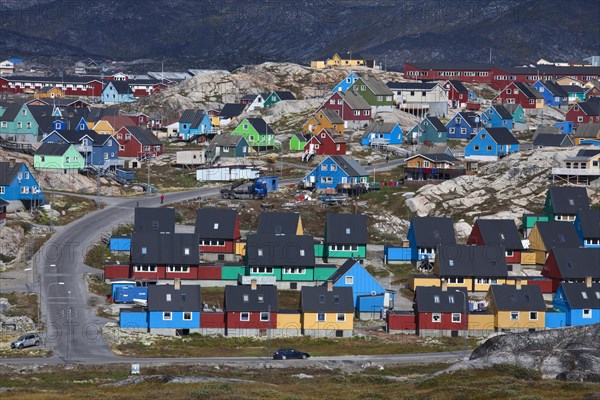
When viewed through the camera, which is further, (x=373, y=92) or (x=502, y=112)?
(x=373, y=92)

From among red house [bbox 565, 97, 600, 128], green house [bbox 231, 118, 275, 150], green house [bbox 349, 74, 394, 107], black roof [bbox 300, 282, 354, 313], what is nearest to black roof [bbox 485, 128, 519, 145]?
red house [bbox 565, 97, 600, 128]

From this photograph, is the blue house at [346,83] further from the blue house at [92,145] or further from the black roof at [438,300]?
the black roof at [438,300]

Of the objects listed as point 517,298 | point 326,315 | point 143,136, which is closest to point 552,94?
point 143,136

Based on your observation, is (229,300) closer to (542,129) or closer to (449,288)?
(449,288)

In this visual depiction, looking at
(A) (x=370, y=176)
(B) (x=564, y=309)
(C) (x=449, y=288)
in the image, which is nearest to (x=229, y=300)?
(C) (x=449, y=288)

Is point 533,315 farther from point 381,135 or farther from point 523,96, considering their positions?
point 523,96

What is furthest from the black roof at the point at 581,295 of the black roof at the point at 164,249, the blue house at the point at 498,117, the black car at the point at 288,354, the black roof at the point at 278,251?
the blue house at the point at 498,117
